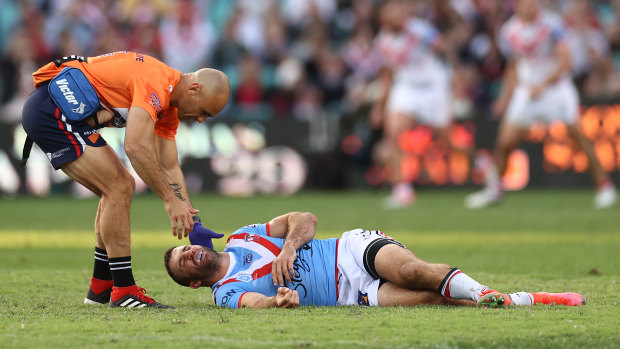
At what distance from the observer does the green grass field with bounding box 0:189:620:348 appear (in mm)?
4949

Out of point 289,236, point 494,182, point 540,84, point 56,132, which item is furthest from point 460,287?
point 494,182

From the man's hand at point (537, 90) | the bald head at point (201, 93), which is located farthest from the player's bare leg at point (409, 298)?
the man's hand at point (537, 90)

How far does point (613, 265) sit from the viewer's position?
856cm

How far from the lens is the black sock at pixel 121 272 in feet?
20.8

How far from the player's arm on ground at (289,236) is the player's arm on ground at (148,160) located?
619 mm

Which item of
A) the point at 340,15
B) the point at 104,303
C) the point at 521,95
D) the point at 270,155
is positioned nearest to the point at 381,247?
the point at 104,303

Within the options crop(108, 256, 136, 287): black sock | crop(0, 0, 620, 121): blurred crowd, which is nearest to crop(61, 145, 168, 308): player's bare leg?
crop(108, 256, 136, 287): black sock

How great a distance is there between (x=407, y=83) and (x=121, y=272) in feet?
31.5

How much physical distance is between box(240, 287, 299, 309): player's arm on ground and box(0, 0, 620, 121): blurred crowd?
12317mm

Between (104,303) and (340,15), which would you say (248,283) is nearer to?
(104,303)

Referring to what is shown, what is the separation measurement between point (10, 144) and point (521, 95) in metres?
8.76

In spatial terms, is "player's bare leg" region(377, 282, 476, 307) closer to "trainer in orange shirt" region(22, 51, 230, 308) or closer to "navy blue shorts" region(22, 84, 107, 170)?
"trainer in orange shirt" region(22, 51, 230, 308)

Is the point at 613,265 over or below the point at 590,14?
below

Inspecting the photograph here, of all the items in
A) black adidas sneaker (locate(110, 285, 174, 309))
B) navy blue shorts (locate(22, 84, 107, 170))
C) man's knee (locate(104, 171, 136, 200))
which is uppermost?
navy blue shorts (locate(22, 84, 107, 170))
